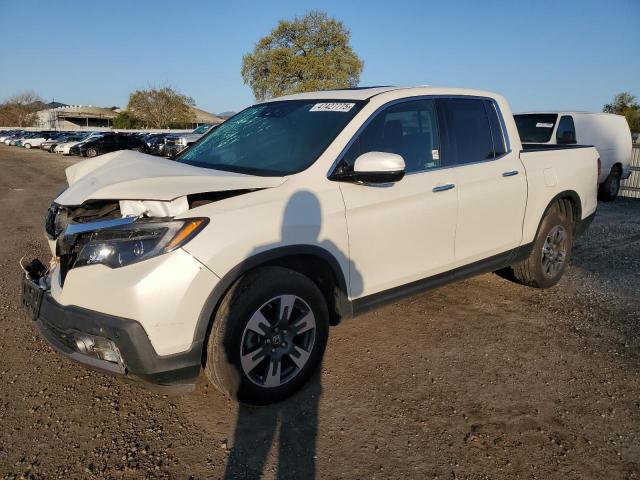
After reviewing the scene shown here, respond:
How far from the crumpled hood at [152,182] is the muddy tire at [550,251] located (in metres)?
2.92

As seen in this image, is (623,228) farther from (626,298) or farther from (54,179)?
(54,179)

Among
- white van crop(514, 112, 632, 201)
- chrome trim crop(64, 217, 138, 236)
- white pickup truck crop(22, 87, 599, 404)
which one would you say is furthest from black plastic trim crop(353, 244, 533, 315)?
white van crop(514, 112, 632, 201)

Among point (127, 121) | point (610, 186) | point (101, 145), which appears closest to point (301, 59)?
point (101, 145)

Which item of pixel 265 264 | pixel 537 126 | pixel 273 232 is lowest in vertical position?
pixel 265 264

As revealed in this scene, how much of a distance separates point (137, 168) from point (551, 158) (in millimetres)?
3637

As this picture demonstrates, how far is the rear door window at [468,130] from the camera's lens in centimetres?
393

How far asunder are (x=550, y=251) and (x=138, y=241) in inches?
156

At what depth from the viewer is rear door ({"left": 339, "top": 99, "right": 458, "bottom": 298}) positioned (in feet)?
10.5

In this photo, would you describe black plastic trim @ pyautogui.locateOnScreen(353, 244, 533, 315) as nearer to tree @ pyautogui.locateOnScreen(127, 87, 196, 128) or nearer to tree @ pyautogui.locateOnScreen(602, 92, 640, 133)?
tree @ pyautogui.locateOnScreen(602, 92, 640, 133)

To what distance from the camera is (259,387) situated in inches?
113

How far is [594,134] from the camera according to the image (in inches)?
434

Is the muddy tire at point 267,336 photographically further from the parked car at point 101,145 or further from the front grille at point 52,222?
the parked car at point 101,145

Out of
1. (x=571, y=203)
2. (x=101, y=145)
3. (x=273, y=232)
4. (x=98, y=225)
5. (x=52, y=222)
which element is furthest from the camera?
(x=101, y=145)

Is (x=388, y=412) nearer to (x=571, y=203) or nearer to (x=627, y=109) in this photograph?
(x=571, y=203)
